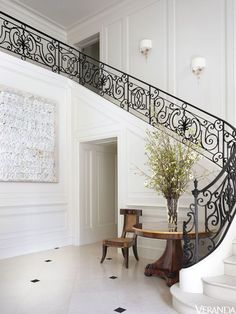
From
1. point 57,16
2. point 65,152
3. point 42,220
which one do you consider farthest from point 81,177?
point 57,16

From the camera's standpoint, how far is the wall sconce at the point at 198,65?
232 inches

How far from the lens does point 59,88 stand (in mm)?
6742

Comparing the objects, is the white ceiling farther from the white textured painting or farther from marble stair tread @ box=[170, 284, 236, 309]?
marble stair tread @ box=[170, 284, 236, 309]

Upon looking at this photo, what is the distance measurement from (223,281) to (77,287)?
1891 millimetres

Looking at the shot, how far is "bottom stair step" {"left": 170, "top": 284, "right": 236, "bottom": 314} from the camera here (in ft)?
9.29

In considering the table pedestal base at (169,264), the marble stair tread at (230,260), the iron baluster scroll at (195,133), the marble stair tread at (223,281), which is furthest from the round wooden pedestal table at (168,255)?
the marble stair tread at (223,281)

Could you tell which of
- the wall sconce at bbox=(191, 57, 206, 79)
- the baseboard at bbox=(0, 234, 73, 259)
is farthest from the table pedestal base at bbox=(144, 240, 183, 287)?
the wall sconce at bbox=(191, 57, 206, 79)

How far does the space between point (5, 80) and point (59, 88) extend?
1350 mm

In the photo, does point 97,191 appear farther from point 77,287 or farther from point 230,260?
point 230,260

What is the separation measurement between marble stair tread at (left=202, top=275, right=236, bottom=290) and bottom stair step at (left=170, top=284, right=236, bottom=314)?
151 millimetres

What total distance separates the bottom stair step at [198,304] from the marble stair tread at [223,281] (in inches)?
5.9

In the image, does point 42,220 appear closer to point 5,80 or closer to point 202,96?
point 5,80

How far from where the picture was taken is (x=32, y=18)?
8.23 meters

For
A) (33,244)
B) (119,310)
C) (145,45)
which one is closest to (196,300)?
(119,310)
